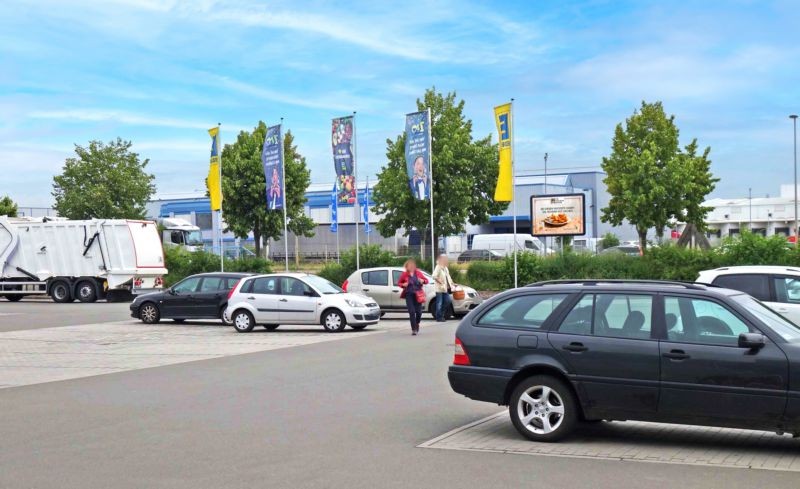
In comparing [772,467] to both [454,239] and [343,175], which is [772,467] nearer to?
[343,175]

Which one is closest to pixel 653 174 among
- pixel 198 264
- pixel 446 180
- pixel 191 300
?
pixel 446 180

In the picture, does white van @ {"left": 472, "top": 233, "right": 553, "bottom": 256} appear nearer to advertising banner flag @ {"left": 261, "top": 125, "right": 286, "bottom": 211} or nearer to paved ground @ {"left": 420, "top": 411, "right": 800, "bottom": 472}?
advertising banner flag @ {"left": 261, "top": 125, "right": 286, "bottom": 211}

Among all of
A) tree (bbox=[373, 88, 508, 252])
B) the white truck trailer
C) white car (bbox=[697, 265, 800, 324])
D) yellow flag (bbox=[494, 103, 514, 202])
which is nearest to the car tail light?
white car (bbox=[697, 265, 800, 324])

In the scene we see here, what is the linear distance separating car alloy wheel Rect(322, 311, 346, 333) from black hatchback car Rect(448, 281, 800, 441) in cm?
1337

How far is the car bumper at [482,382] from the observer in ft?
28.8

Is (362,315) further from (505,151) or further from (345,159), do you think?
(345,159)

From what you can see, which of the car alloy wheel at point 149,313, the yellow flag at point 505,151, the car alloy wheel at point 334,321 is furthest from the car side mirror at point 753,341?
the yellow flag at point 505,151

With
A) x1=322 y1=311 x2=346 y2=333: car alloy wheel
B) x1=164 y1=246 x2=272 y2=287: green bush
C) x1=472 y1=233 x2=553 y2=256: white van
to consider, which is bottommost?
x1=322 y1=311 x2=346 y2=333: car alloy wheel

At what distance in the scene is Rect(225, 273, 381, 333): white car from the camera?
73.8 ft

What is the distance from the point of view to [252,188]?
5494cm

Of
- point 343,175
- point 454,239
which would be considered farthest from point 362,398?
point 454,239

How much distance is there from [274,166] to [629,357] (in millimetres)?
32065

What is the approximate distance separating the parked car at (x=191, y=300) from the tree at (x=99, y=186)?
123 ft

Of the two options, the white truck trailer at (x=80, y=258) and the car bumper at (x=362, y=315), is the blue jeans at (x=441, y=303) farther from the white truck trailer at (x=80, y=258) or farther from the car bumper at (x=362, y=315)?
the white truck trailer at (x=80, y=258)
